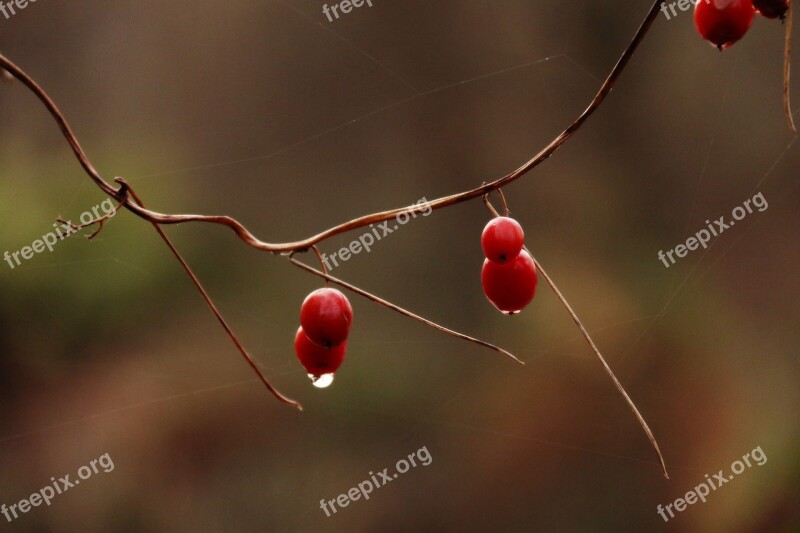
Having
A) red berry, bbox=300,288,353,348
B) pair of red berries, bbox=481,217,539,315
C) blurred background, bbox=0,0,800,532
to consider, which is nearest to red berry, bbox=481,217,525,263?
pair of red berries, bbox=481,217,539,315

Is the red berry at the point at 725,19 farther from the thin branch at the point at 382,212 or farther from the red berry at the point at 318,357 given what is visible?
the red berry at the point at 318,357

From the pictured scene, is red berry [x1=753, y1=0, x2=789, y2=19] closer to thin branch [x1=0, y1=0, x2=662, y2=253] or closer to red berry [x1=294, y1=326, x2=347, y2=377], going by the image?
thin branch [x1=0, y1=0, x2=662, y2=253]

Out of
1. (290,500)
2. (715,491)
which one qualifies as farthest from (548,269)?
(290,500)

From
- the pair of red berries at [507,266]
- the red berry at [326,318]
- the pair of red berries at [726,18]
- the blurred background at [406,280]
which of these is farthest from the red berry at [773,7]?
the blurred background at [406,280]

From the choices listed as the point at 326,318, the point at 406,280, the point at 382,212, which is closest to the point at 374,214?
the point at 382,212

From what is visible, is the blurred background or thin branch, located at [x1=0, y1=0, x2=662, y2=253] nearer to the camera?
thin branch, located at [x1=0, y1=0, x2=662, y2=253]

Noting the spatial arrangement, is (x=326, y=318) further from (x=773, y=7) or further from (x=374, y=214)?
(x=773, y=7)
